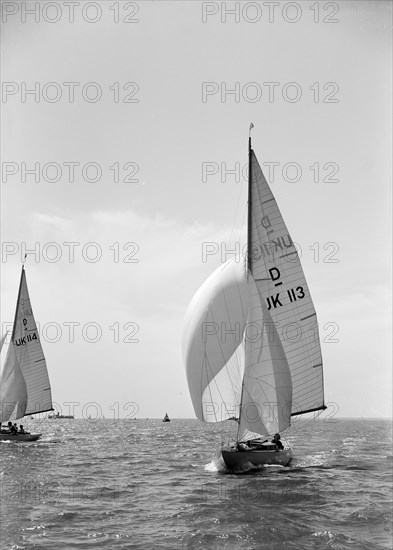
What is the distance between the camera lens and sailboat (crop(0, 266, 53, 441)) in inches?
1732

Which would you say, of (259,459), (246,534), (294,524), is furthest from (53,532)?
(259,459)

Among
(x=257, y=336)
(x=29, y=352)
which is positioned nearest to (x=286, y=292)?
(x=257, y=336)

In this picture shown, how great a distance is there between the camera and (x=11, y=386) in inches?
1727

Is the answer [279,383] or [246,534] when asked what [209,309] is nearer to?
[279,383]

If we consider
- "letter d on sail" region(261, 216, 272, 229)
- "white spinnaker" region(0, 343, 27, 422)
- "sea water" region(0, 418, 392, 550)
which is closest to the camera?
"sea water" region(0, 418, 392, 550)

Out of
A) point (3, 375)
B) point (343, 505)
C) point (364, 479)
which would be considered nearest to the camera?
point (343, 505)

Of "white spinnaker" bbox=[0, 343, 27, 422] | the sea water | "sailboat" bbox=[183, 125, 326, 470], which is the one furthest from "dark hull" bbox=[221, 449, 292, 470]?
"white spinnaker" bbox=[0, 343, 27, 422]

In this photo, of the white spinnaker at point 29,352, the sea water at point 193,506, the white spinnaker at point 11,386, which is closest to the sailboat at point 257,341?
the sea water at point 193,506

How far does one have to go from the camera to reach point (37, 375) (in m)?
45.8

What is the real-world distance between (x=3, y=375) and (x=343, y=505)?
30.6m

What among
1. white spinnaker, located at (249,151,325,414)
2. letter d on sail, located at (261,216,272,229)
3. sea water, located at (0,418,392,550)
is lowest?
sea water, located at (0,418,392,550)

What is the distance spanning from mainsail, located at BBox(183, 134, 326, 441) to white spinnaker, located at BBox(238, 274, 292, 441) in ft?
0.13

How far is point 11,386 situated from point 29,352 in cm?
286

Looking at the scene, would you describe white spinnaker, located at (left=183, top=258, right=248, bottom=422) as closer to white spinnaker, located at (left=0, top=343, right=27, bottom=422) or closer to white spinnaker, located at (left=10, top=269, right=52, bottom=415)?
white spinnaker, located at (left=0, top=343, right=27, bottom=422)
